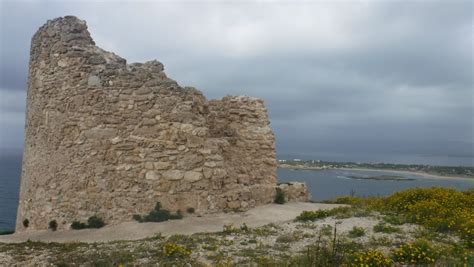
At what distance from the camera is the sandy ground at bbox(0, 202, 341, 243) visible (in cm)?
884

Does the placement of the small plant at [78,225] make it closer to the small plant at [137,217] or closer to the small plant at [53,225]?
the small plant at [53,225]

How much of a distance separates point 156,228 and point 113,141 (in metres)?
2.41

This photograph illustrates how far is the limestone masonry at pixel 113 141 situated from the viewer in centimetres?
988

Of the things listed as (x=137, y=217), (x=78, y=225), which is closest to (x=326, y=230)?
(x=137, y=217)

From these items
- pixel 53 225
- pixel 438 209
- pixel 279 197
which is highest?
pixel 438 209

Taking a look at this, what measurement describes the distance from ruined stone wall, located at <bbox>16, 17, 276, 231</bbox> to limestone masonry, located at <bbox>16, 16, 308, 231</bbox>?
2 centimetres

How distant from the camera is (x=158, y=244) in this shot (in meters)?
7.55

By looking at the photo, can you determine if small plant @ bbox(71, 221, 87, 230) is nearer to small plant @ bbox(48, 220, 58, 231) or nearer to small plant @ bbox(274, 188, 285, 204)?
small plant @ bbox(48, 220, 58, 231)

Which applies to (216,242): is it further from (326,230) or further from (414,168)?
(414,168)

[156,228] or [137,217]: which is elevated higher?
[137,217]

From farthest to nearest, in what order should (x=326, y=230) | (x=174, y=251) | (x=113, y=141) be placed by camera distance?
(x=113, y=141), (x=326, y=230), (x=174, y=251)

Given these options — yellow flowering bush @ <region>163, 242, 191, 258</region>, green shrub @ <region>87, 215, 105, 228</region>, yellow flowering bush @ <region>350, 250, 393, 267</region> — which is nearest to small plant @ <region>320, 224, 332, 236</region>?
yellow flowering bush @ <region>350, 250, 393, 267</region>

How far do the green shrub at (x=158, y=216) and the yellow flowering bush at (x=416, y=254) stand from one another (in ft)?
16.6

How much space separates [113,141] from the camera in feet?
32.8
